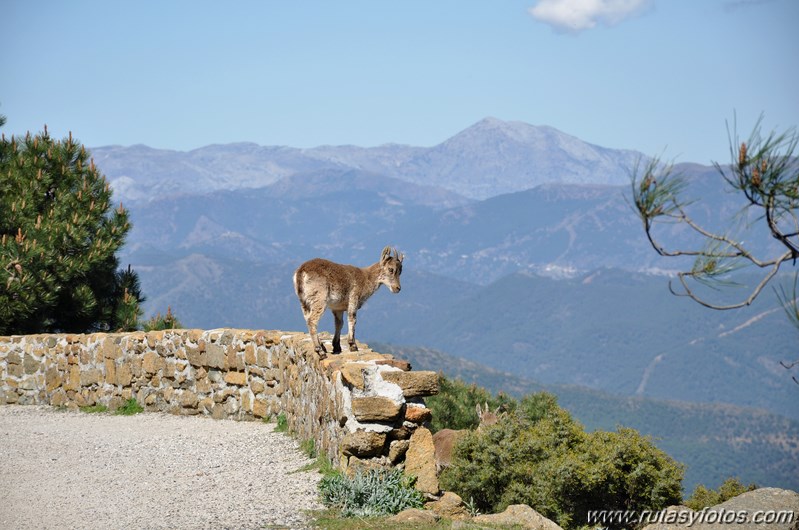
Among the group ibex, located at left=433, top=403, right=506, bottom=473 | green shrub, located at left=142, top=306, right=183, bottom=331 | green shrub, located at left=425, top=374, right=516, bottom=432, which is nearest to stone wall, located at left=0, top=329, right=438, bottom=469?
ibex, located at left=433, top=403, right=506, bottom=473

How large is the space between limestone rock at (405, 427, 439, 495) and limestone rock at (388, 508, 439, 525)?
2.07 ft

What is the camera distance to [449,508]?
10445 millimetres

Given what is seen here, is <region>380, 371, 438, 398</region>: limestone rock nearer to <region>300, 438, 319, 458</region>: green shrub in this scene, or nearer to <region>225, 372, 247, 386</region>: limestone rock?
<region>300, 438, 319, 458</region>: green shrub

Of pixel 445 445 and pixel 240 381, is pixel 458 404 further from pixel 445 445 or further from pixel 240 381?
pixel 445 445

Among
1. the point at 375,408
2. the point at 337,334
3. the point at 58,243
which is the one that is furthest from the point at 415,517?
the point at 58,243

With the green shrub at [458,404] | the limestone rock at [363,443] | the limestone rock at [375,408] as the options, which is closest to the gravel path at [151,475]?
the limestone rock at [363,443]

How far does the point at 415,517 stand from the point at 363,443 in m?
1.12

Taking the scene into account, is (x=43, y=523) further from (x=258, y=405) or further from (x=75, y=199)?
(x=75, y=199)

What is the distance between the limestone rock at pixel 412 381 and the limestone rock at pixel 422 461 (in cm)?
40

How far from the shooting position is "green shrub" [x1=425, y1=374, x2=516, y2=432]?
826 inches

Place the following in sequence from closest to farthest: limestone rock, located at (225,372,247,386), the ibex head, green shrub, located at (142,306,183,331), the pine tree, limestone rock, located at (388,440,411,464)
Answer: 1. limestone rock, located at (388,440,411,464)
2. the ibex head
3. limestone rock, located at (225,372,247,386)
4. the pine tree
5. green shrub, located at (142,306,183,331)

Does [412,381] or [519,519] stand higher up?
[412,381]

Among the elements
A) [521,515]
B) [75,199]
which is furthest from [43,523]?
[75,199]

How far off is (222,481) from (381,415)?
256 centimetres
